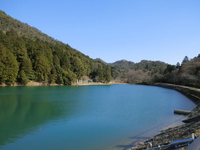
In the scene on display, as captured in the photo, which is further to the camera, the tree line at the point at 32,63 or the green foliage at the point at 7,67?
the tree line at the point at 32,63

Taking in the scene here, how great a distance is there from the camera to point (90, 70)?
69500 mm

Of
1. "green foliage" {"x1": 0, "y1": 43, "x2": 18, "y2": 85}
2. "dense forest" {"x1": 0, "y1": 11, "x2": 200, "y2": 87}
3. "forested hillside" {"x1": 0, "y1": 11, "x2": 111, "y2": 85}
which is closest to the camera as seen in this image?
"green foliage" {"x1": 0, "y1": 43, "x2": 18, "y2": 85}

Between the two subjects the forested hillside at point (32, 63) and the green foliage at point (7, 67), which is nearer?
the green foliage at point (7, 67)

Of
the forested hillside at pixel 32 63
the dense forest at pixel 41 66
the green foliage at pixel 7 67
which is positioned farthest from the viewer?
the forested hillside at pixel 32 63

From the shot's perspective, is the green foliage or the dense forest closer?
the green foliage

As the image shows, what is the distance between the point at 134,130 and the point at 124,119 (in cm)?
222

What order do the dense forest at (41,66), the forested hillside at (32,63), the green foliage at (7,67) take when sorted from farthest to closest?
the forested hillside at (32,63) < the dense forest at (41,66) < the green foliage at (7,67)

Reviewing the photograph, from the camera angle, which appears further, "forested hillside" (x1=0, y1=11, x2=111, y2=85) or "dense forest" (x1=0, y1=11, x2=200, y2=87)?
"forested hillside" (x1=0, y1=11, x2=111, y2=85)

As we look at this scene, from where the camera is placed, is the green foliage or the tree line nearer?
the green foliage

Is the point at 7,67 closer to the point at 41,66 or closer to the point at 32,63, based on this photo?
the point at 32,63

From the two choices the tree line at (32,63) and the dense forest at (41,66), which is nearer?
the dense forest at (41,66)

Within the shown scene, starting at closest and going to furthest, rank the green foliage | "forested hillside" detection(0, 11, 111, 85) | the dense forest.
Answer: the green foliage
the dense forest
"forested hillside" detection(0, 11, 111, 85)

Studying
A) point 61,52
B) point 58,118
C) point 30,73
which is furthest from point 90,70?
point 58,118

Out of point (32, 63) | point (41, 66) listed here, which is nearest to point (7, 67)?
point (32, 63)
